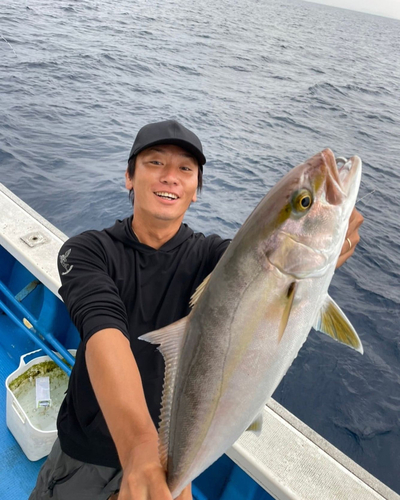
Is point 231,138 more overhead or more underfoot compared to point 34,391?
more underfoot

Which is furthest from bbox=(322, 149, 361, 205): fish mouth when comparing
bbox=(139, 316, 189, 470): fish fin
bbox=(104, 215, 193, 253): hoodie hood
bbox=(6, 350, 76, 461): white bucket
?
bbox=(6, 350, 76, 461): white bucket

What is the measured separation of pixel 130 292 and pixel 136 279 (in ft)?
0.25

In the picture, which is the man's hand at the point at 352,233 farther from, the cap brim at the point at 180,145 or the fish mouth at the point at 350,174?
the cap brim at the point at 180,145

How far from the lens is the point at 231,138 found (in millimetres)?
13680

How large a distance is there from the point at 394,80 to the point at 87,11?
2458cm

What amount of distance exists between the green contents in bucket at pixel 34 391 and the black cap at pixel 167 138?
93.4 inches

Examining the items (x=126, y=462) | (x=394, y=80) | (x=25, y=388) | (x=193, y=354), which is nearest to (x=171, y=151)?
(x=193, y=354)

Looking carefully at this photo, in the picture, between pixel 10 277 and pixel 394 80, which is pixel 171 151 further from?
pixel 394 80

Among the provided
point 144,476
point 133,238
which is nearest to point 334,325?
point 144,476

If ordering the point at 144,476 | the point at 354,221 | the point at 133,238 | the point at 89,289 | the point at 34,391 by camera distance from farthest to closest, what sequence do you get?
the point at 34,391, the point at 133,238, the point at 89,289, the point at 354,221, the point at 144,476

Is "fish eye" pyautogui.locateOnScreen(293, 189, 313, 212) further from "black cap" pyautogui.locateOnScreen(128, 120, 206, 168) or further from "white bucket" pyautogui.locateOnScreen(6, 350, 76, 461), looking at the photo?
"white bucket" pyautogui.locateOnScreen(6, 350, 76, 461)

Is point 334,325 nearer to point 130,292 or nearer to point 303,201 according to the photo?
point 303,201

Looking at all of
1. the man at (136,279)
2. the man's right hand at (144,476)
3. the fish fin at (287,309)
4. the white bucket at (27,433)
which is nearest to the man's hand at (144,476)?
the man's right hand at (144,476)

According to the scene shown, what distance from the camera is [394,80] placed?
31.1 m
